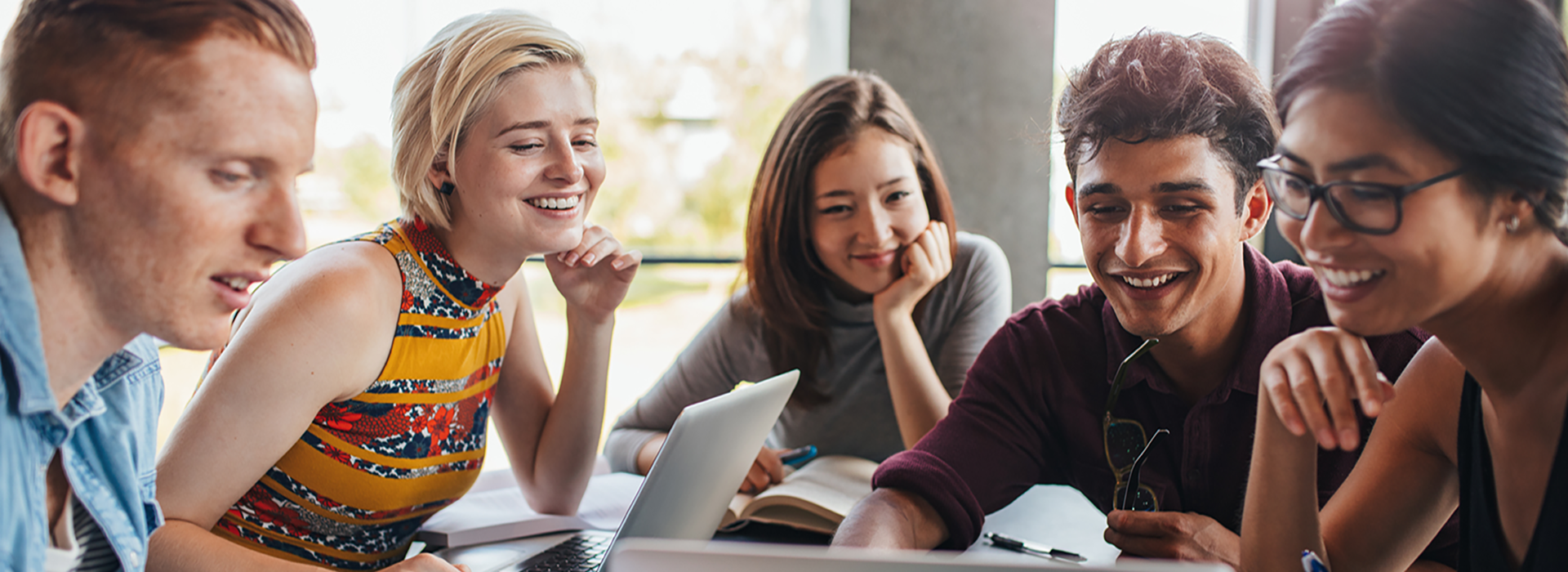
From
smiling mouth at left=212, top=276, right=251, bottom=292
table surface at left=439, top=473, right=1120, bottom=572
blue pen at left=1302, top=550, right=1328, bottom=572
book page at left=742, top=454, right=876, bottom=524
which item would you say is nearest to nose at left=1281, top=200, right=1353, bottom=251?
blue pen at left=1302, top=550, right=1328, bottom=572

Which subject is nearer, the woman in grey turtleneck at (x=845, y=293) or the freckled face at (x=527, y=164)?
the freckled face at (x=527, y=164)

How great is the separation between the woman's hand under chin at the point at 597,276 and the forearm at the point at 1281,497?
3.35 feet

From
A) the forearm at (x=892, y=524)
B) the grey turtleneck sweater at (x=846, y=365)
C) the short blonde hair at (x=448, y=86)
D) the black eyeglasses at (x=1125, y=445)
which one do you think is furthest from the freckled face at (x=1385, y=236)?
the grey turtleneck sweater at (x=846, y=365)

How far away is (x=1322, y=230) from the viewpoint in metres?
0.91

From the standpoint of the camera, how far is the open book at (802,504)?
4.71 ft

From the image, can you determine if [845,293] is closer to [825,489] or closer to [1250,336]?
[825,489]

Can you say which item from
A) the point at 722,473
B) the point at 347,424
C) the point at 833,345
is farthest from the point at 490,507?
the point at 833,345

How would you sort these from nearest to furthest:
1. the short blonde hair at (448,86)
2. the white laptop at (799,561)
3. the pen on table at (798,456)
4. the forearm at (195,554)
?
1. the white laptop at (799,561)
2. the forearm at (195,554)
3. the short blonde hair at (448,86)
4. the pen on table at (798,456)

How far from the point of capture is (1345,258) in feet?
2.98

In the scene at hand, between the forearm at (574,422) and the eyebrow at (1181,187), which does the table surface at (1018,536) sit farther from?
the eyebrow at (1181,187)

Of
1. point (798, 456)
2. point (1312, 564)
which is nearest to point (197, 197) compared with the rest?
point (1312, 564)

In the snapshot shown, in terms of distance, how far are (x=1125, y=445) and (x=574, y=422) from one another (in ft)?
3.07

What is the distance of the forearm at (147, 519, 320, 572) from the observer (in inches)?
43.8

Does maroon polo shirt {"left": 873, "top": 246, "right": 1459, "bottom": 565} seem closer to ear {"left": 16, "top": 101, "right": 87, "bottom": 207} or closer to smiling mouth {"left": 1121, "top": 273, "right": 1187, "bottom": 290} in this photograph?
smiling mouth {"left": 1121, "top": 273, "right": 1187, "bottom": 290}
